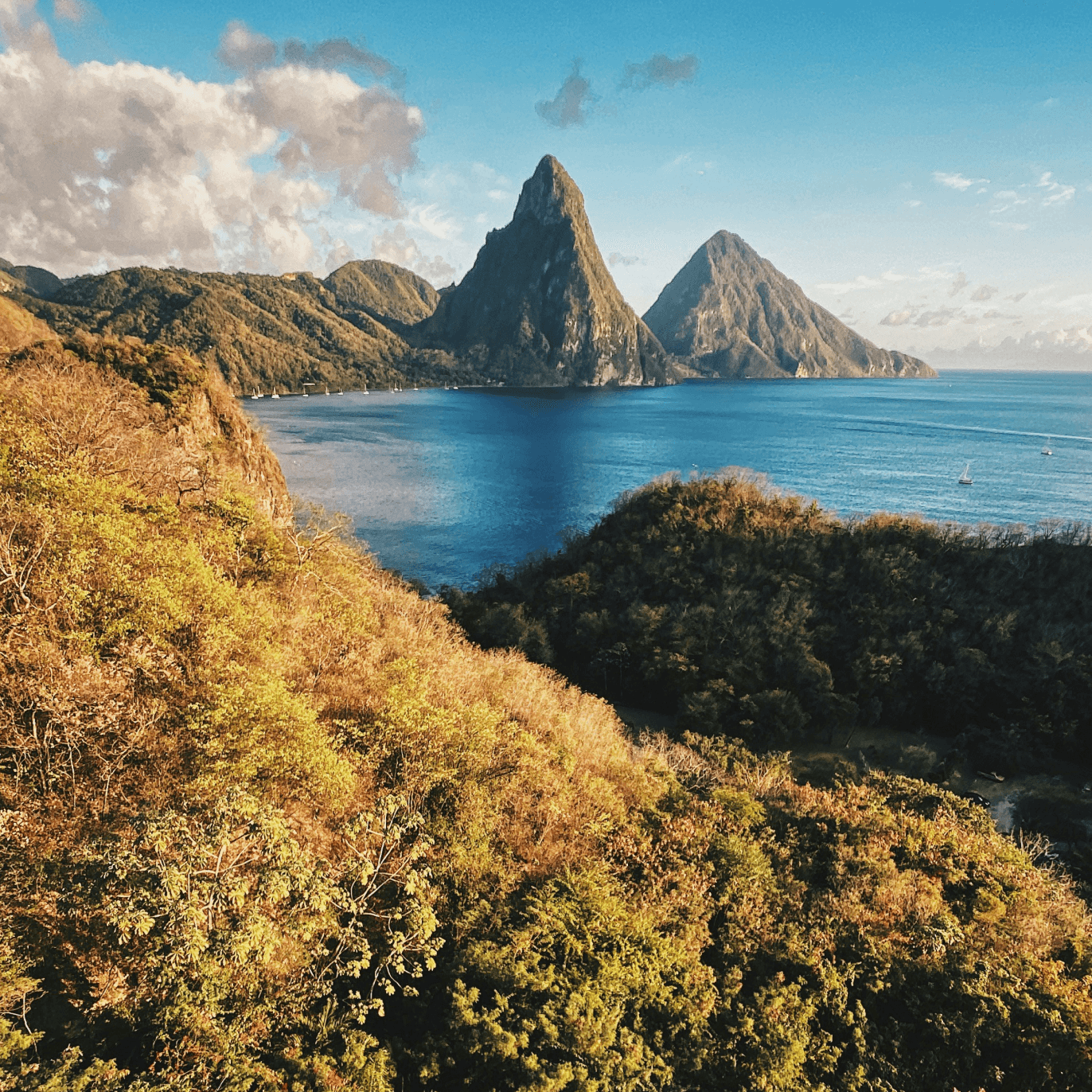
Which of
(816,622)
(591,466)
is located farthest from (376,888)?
(591,466)

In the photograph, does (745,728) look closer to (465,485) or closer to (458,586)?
(458,586)

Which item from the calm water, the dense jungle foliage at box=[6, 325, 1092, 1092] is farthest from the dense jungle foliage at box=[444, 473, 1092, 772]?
the calm water

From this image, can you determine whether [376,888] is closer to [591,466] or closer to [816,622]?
[816,622]

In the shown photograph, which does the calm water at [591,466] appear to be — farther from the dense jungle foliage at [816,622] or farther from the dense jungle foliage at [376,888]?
the dense jungle foliage at [376,888]

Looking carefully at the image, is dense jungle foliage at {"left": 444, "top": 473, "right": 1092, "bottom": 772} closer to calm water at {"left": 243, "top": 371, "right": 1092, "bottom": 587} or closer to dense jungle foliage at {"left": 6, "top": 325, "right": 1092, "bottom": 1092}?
dense jungle foliage at {"left": 6, "top": 325, "right": 1092, "bottom": 1092}

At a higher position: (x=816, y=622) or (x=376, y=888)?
(x=376, y=888)
